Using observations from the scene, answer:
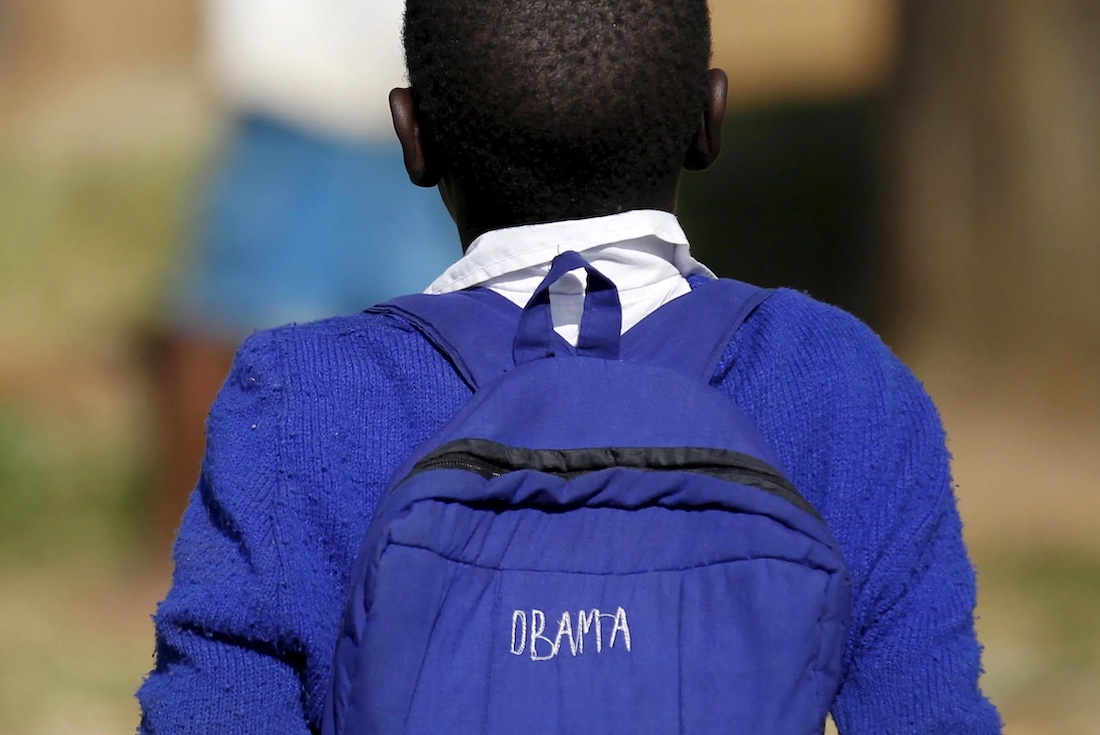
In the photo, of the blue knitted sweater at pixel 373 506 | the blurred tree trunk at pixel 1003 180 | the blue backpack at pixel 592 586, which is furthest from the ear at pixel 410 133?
the blurred tree trunk at pixel 1003 180

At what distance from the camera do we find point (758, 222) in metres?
2.65

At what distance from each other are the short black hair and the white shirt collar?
1 cm

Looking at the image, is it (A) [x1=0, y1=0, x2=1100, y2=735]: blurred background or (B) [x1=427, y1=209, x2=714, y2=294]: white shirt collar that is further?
(A) [x1=0, y1=0, x2=1100, y2=735]: blurred background

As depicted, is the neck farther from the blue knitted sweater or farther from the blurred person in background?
the blurred person in background

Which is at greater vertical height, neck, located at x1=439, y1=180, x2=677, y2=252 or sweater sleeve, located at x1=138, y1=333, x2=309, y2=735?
neck, located at x1=439, y1=180, x2=677, y2=252

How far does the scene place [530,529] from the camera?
663 millimetres

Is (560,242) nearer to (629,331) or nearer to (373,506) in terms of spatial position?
(629,331)

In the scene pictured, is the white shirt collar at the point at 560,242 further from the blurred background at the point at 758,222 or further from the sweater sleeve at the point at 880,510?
the blurred background at the point at 758,222

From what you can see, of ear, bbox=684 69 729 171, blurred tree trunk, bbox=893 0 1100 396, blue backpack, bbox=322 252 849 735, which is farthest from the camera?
blurred tree trunk, bbox=893 0 1100 396

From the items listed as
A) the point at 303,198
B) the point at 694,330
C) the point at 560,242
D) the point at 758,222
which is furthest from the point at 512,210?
the point at 758,222

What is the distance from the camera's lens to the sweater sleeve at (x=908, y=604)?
2.42ft

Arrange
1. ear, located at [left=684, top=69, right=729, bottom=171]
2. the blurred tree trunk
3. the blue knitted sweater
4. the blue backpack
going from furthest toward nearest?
the blurred tree trunk → ear, located at [left=684, top=69, right=729, bottom=171] → the blue knitted sweater → the blue backpack

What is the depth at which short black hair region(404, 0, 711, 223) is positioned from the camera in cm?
78

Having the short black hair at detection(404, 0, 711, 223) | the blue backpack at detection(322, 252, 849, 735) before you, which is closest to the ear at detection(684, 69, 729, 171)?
the short black hair at detection(404, 0, 711, 223)
